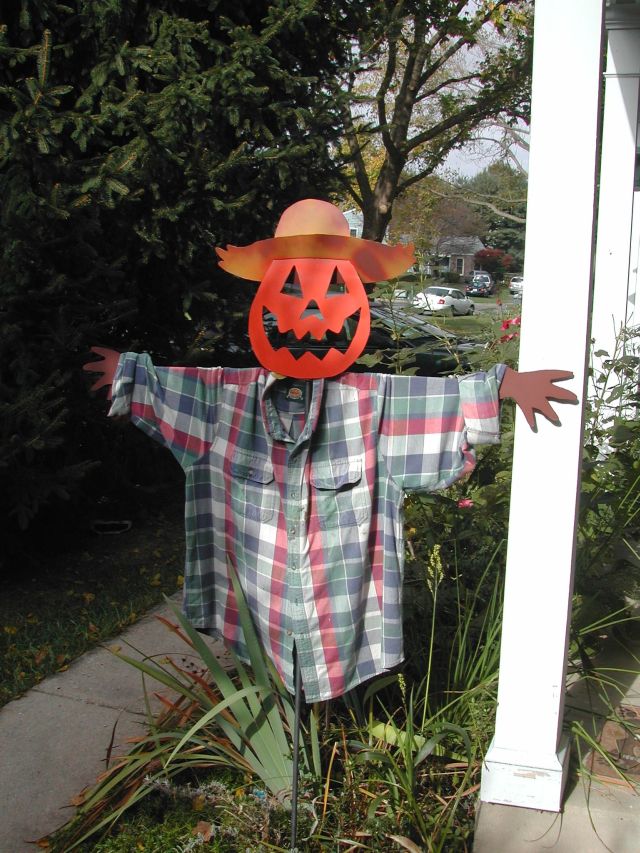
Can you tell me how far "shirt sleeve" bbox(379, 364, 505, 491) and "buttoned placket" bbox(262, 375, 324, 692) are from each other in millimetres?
199

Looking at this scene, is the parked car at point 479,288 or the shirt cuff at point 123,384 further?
the parked car at point 479,288

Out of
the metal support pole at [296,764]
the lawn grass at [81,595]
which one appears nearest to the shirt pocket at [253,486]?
the metal support pole at [296,764]

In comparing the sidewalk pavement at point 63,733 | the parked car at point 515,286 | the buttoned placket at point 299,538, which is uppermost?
the parked car at point 515,286

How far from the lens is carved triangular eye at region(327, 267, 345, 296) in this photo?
2.15 meters

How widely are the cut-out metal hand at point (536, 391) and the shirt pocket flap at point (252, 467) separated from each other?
0.64m

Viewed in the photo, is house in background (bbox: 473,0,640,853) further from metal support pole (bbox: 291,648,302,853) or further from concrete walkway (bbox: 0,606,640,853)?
metal support pole (bbox: 291,648,302,853)

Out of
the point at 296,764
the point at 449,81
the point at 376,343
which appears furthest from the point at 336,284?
the point at 449,81

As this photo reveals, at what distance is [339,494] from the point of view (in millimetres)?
2184

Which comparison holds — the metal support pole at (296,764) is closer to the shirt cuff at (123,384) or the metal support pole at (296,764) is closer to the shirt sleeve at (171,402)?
the shirt sleeve at (171,402)

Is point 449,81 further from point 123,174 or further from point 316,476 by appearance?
point 316,476

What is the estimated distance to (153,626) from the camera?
400 centimetres

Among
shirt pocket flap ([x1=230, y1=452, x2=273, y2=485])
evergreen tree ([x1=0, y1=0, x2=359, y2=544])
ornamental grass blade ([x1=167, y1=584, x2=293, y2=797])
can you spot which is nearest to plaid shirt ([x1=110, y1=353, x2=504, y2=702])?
shirt pocket flap ([x1=230, y1=452, x2=273, y2=485])

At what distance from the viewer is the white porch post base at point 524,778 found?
7.68ft

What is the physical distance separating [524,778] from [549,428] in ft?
3.27
